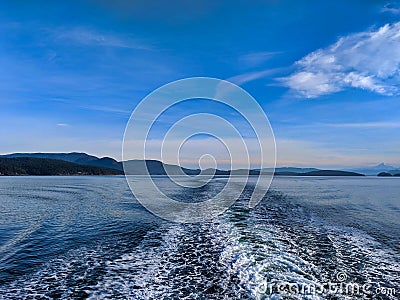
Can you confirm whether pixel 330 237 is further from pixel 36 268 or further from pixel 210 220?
pixel 36 268

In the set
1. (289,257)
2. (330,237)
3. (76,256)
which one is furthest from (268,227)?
(76,256)

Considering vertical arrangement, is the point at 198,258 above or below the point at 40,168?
below

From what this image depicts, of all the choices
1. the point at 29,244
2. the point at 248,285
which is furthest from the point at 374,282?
the point at 29,244

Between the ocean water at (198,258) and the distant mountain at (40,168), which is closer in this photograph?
the ocean water at (198,258)

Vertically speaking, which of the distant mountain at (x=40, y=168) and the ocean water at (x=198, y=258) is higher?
the distant mountain at (x=40, y=168)

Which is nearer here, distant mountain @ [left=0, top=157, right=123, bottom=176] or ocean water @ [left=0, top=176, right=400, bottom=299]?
ocean water @ [left=0, top=176, right=400, bottom=299]

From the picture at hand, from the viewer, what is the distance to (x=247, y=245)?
12.3 m

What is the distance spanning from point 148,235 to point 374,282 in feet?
31.5

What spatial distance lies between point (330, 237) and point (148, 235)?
887 centimetres

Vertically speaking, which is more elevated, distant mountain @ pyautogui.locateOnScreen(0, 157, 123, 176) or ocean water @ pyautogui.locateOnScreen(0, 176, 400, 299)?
distant mountain @ pyautogui.locateOnScreen(0, 157, 123, 176)

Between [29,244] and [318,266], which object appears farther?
[29,244]

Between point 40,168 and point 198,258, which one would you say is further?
point 40,168

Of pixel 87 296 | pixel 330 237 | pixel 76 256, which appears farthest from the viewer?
pixel 330 237

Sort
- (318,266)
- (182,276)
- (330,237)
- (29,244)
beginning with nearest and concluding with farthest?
1. (182,276)
2. (318,266)
3. (29,244)
4. (330,237)
